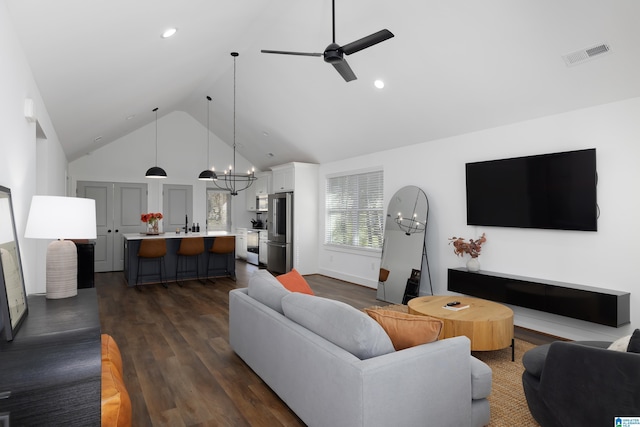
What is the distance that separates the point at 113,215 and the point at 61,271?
23.6 feet

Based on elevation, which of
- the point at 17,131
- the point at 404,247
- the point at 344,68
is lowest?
the point at 404,247

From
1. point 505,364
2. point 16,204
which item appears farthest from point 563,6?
point 16,204

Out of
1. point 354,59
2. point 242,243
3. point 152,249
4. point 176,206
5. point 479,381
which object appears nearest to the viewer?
point 479,381

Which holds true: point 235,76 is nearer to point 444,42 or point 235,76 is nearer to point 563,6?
point 444,42

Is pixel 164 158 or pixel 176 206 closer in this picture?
pixel 164 158

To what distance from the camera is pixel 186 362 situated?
3.45 metres

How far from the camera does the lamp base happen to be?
86.4 inches

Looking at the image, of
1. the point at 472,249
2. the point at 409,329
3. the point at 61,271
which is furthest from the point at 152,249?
the point at 409,329

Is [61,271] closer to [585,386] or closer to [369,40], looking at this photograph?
[369,40]

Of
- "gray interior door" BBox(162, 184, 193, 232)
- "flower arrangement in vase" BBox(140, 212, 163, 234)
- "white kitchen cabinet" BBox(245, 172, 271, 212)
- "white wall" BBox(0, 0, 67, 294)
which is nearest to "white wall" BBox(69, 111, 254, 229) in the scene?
"gray interior door" BBox(162, 184, 193, 232)

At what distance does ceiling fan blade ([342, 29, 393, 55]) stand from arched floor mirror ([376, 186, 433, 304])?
118 inches

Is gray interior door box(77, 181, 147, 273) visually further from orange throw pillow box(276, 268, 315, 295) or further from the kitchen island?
orange throw pillow box(276, 268, 315, 295)

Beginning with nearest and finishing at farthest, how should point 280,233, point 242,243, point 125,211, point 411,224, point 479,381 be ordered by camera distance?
1. point 479,381
2. point 411,224
3. point 280,233
4. point 125,211
5. point 242,243

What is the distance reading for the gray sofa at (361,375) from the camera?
6.22ft
